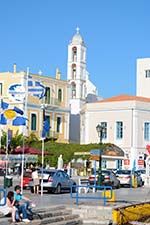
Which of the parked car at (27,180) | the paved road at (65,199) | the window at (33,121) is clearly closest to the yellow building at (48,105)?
the window at (33,121)

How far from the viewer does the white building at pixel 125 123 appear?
2586 inches

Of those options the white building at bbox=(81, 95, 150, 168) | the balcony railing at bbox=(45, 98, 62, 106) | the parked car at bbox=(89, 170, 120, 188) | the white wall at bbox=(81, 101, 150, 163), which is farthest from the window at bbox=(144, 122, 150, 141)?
the parked car at bbox=(89, 170, 120, 188)

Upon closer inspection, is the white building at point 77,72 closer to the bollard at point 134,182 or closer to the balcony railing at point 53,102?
the balcony railing at point 53,102

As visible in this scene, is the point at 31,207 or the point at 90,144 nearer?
the point at 31,207

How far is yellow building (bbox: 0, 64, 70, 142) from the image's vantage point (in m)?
70.8

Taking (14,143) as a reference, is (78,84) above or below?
above

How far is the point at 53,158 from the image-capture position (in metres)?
65.8

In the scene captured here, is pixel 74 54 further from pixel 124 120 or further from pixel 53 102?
pixel 124 120

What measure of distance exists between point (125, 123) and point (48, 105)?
12000mm

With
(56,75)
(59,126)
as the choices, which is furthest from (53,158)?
(56,75)

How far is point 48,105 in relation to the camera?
74.2m

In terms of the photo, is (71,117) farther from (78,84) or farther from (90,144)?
(90,144)

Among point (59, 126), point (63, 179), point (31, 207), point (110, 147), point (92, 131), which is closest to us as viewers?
point (31, 207)

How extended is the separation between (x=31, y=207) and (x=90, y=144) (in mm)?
46082
